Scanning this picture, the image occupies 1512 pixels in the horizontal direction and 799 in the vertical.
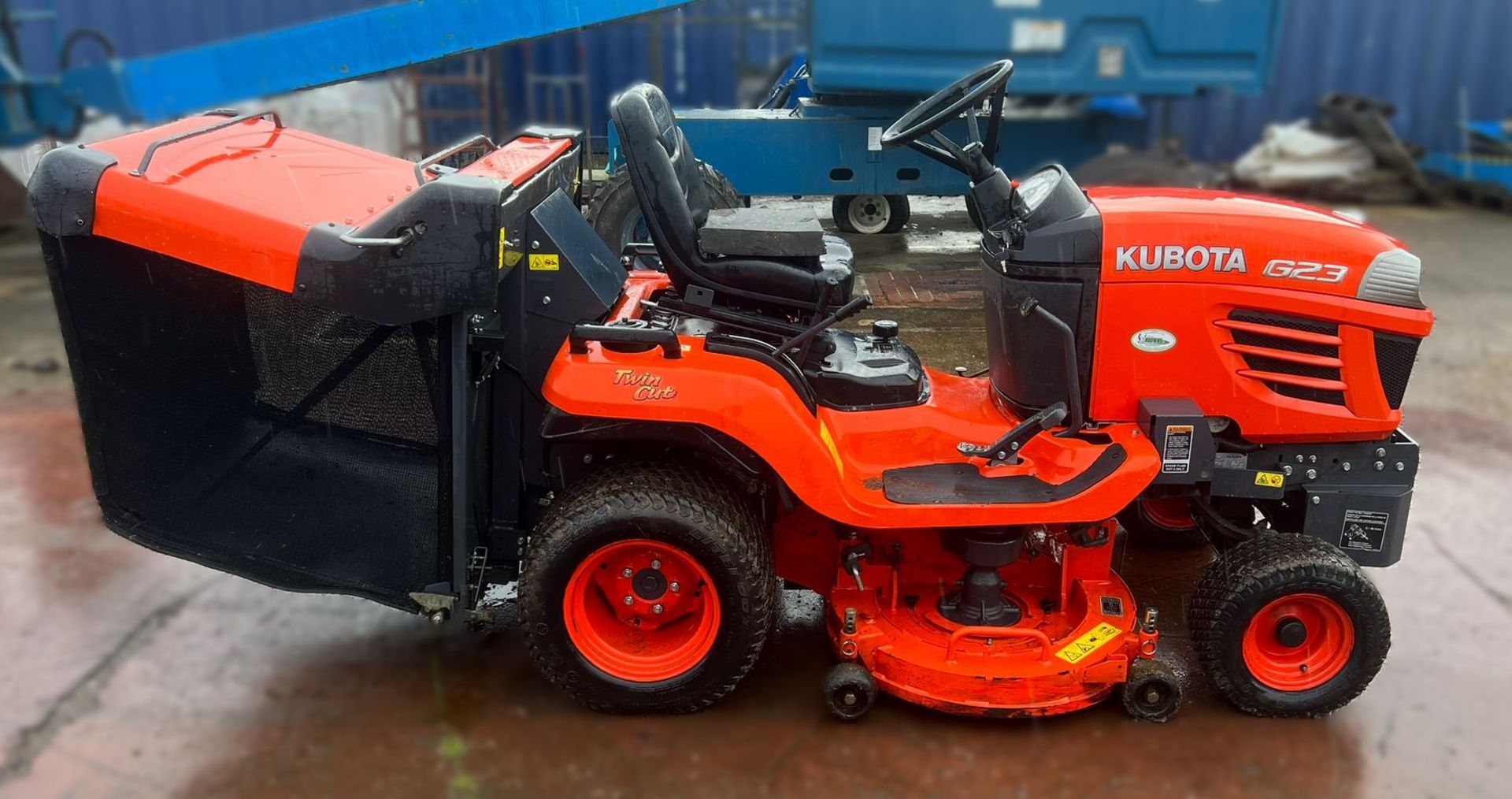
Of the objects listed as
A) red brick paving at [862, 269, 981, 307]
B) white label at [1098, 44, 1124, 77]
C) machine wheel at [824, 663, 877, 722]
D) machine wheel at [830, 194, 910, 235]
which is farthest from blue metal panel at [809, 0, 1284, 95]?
machine wheel at [824, 663, 877, 722]

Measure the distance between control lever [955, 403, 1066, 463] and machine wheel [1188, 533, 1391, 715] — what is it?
1.94ft

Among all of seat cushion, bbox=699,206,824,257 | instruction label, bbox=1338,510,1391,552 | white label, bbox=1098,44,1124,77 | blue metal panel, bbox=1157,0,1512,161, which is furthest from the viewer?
blue metal panel, bbox=1157,0,1512,161

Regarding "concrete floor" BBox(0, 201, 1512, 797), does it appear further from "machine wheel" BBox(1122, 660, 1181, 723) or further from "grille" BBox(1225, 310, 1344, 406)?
"grille" BBox(1225, 310, 1344, 406)

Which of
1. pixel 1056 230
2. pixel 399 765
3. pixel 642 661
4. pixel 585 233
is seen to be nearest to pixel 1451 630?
pixel 1056 230

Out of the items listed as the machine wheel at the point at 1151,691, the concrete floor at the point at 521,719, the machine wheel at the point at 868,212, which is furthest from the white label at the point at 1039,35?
the machine wheel at the point at 1151,691

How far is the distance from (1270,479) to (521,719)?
2.05 metres

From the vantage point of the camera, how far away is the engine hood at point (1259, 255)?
290cm

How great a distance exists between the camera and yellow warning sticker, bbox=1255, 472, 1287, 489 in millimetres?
3037

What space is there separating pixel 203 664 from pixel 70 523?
4.44 ft

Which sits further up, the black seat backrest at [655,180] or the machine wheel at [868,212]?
the black seat backrest at [655,180]

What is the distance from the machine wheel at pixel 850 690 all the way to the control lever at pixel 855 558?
0.23 m

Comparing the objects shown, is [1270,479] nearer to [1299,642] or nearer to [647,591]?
[1299,642]

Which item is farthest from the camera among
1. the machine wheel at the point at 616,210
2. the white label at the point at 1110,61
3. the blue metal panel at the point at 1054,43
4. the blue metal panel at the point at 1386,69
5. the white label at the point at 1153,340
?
the blue metal panel at the point at 1386,69

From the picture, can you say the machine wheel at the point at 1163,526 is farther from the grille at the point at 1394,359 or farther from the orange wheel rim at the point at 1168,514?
the grille at the point at 1394,359
